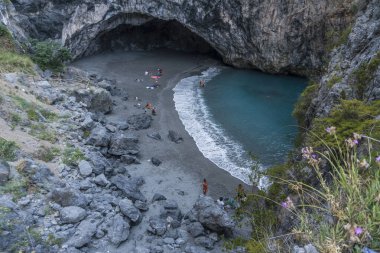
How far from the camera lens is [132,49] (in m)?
45.3

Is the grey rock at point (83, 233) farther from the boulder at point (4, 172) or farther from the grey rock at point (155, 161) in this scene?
the grey rock at point (155, 161)

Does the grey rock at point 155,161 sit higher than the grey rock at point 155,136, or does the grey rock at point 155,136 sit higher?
the grey rock at point 155,136

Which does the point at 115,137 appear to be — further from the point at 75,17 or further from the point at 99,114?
the point at 75,17

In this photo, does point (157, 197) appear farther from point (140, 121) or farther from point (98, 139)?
point (140, 121)

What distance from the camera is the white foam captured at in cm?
2031

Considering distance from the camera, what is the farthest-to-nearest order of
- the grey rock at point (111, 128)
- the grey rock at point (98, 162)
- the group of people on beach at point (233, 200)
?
the grey rock at point (111, 128) < the grey rock at point (98, 162) < the group of people on beach at point (233, 200)

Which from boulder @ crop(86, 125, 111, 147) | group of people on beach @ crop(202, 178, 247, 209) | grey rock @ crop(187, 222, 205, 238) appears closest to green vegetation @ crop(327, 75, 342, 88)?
group of people on beach @ crop(202, 178, 247, 209)

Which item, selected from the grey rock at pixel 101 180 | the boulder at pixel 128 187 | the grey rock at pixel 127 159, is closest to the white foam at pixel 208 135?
the grey rock at pixel 127 159

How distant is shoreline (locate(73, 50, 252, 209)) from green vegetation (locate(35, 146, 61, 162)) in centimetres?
386

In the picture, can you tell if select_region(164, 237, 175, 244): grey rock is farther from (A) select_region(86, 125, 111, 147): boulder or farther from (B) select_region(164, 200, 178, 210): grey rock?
(A) select_region(86, 125, 111, 147): boulder

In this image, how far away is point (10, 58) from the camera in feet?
81.7

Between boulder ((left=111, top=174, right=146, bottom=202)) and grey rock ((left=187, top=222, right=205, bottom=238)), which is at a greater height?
boulder ((left=111, top=174, right=146, bottom=202))

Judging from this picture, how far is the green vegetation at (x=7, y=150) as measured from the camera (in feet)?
47.4

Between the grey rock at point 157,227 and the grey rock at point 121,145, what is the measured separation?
20.4 feet
